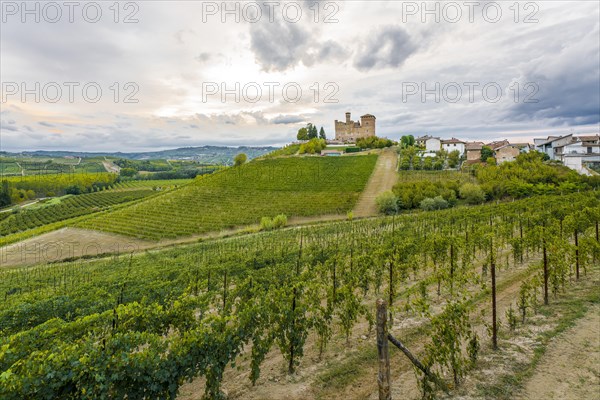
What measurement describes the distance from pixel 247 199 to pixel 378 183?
90.0 ft

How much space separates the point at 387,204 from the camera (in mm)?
45781

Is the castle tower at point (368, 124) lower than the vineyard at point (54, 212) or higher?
higher

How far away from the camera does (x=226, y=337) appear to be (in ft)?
18.7

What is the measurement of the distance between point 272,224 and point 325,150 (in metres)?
58.3

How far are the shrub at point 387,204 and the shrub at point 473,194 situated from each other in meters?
11.3

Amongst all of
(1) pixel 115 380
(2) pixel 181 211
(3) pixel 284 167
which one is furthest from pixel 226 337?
(3) pixel 284 167

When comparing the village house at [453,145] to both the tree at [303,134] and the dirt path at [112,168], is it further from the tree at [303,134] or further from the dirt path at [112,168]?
the dirt path at [112,168]

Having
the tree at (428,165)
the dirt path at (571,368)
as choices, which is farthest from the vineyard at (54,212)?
the dirt path at (571,368)

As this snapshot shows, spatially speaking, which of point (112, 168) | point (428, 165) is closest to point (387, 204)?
point (428, 165)

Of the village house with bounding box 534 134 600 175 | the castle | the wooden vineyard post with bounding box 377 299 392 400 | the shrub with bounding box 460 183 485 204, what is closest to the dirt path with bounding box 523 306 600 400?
the wooden vineyard post with bounding box 377 299 392 400

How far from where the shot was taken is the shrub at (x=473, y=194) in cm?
4531

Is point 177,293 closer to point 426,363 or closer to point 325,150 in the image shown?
point 426,363

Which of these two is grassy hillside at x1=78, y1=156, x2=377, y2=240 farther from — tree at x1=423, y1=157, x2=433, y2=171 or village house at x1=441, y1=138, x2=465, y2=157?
village house at x1=441, y1=138, x2=465, y2=157

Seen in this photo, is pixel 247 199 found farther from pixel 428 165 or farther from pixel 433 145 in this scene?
pixel 433 145
